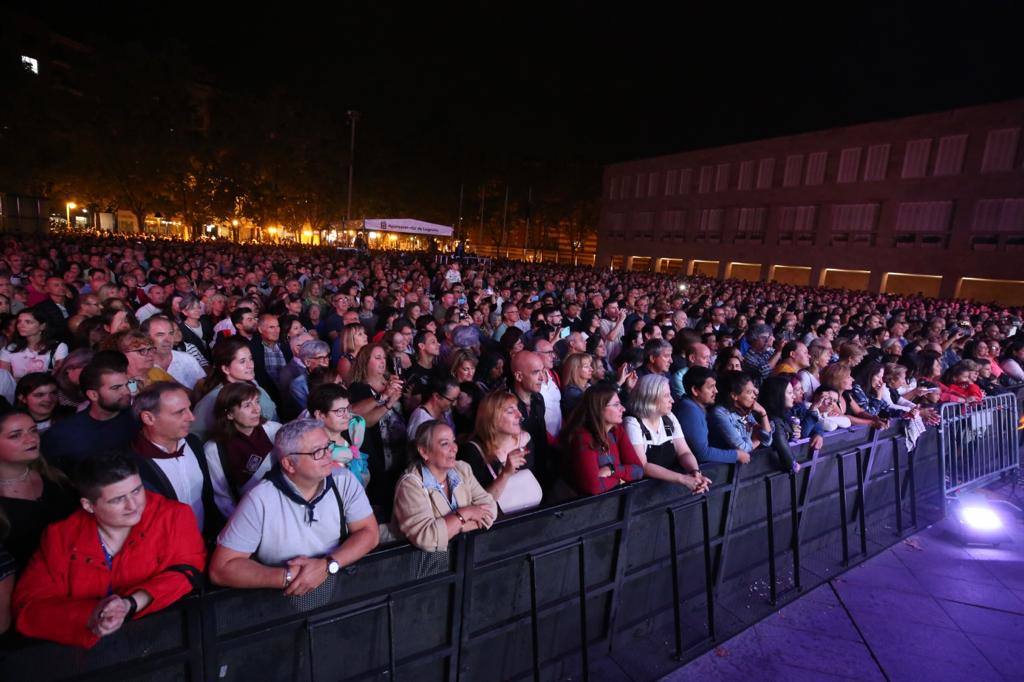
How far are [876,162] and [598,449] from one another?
1529 inches

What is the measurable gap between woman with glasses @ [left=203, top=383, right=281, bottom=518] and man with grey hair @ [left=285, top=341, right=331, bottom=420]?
1.27m

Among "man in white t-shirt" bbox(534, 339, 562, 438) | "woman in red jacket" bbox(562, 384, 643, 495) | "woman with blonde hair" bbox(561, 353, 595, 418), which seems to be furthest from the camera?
"woman with blonde hair" bbox(561, 353, 595, 418)

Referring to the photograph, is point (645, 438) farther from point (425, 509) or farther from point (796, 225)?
point (796, 225)

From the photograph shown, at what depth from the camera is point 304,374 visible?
4758mm

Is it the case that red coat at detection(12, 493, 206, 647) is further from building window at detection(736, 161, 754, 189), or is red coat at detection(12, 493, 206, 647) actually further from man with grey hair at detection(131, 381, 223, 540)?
building window at detection(736, 161, 754, 189)

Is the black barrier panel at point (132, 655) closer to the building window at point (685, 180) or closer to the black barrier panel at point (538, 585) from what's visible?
the black barrier panel at point (538, 585)

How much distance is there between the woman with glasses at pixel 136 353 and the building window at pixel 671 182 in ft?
160

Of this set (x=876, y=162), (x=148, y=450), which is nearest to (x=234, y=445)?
(x=148, y=450)

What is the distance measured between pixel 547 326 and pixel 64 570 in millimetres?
6271

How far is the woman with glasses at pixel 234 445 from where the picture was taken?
3008mm

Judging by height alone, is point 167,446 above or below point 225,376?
below

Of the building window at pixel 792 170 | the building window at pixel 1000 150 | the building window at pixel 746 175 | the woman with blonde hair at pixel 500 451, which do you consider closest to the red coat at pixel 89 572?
the woman with blonde hair at pixel 500 451

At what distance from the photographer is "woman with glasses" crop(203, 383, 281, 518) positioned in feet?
9.87

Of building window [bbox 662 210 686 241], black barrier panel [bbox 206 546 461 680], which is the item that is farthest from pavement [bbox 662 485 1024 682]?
building window [bbox 662 210 686 241]
